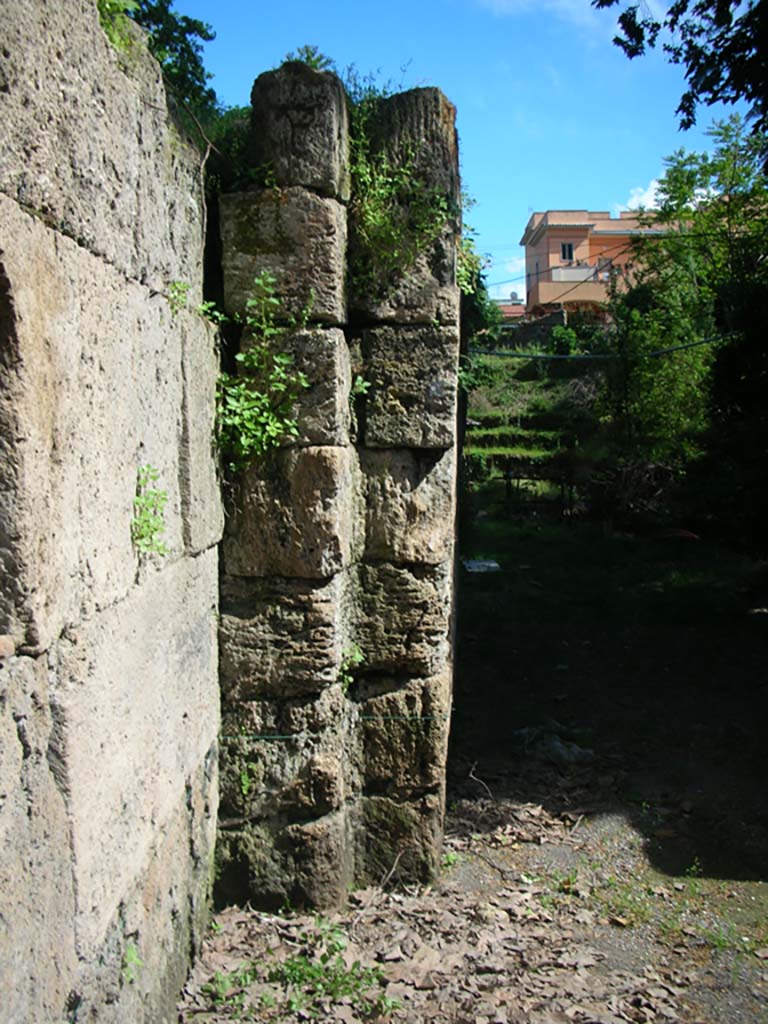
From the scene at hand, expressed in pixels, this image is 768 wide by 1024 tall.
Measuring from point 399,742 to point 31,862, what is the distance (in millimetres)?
2444

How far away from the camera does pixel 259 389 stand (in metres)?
3.82

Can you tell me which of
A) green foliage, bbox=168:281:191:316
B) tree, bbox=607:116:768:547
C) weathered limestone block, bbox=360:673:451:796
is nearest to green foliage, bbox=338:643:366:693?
weathered limestone block, bbox=360:673:451:796

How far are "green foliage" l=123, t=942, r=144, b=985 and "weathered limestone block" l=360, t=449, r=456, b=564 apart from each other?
1.99 meters

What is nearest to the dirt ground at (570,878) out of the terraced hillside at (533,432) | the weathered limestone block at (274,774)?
the weathered limestone block at (274,774)

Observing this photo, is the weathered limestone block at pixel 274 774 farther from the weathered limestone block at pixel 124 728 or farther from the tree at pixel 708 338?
the tree at pixel 708 338

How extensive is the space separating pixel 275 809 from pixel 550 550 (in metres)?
10.7

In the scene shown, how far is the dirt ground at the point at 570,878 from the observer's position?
11.3ft

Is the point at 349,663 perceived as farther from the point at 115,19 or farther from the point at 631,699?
the point at 631,699

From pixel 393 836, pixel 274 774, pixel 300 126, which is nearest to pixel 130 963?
pixel 274 774

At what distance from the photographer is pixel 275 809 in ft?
13.0

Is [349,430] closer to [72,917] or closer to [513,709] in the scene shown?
[72,917]

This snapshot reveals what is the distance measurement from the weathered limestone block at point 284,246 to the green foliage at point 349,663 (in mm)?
1475

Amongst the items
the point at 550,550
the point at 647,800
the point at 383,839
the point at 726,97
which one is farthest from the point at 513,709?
the point at 550,550

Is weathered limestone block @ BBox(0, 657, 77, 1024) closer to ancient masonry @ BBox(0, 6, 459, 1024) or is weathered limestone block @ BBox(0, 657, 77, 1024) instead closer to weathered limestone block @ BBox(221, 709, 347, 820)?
ancient masonry @ BBox(0, 6, 459, 1024)
